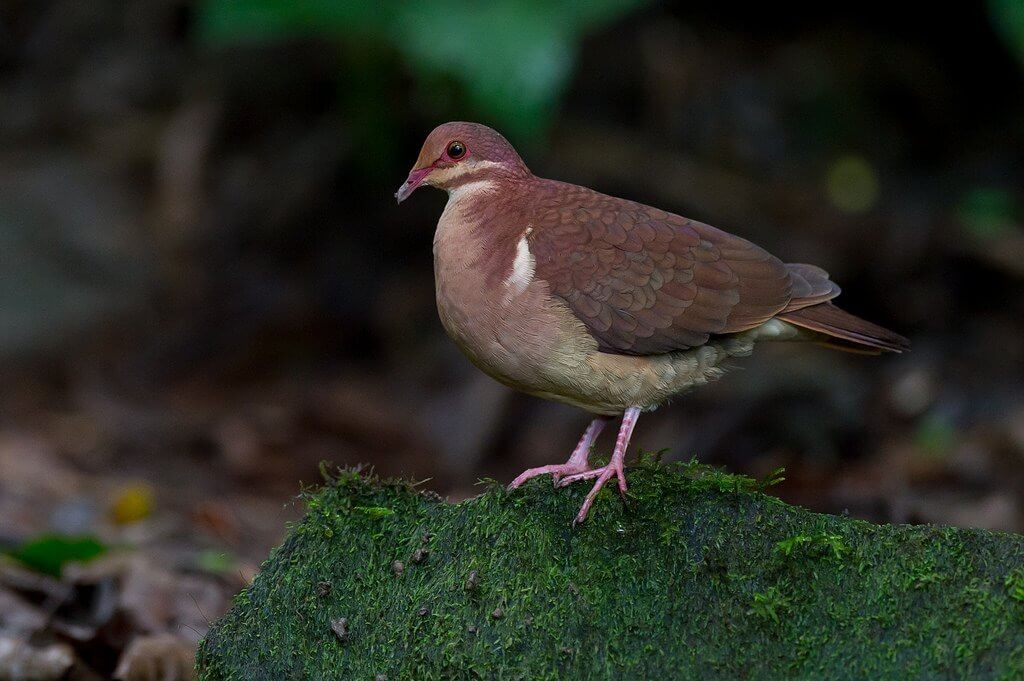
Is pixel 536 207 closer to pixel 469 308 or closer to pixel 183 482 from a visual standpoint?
pixel 469 308

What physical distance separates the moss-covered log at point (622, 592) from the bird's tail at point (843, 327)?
998 mm

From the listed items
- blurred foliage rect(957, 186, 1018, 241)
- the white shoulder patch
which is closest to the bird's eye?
the white shoulder patch

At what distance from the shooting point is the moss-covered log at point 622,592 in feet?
11.5

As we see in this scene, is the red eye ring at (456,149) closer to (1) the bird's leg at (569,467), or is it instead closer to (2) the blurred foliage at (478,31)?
(1) the bird's leg at (569,467)

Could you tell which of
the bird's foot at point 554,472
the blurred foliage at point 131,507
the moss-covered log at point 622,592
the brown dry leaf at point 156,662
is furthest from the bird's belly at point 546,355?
the blurred foliage at point 131,507

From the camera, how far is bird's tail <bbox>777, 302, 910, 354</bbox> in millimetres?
4680

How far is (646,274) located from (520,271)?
1.59 ft

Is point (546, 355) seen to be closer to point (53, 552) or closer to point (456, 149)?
point (456, 149)

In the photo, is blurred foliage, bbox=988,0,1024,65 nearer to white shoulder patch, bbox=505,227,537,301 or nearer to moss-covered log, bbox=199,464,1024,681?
white shoulder patch, bbox=505,227,537,301

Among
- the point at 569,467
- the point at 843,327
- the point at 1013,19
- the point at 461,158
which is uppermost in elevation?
the point at 1013,19

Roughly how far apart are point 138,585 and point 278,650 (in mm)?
1660

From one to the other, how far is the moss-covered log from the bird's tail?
1.00m

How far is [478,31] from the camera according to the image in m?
8.04

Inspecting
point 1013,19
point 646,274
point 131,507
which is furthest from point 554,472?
point 1013,19
